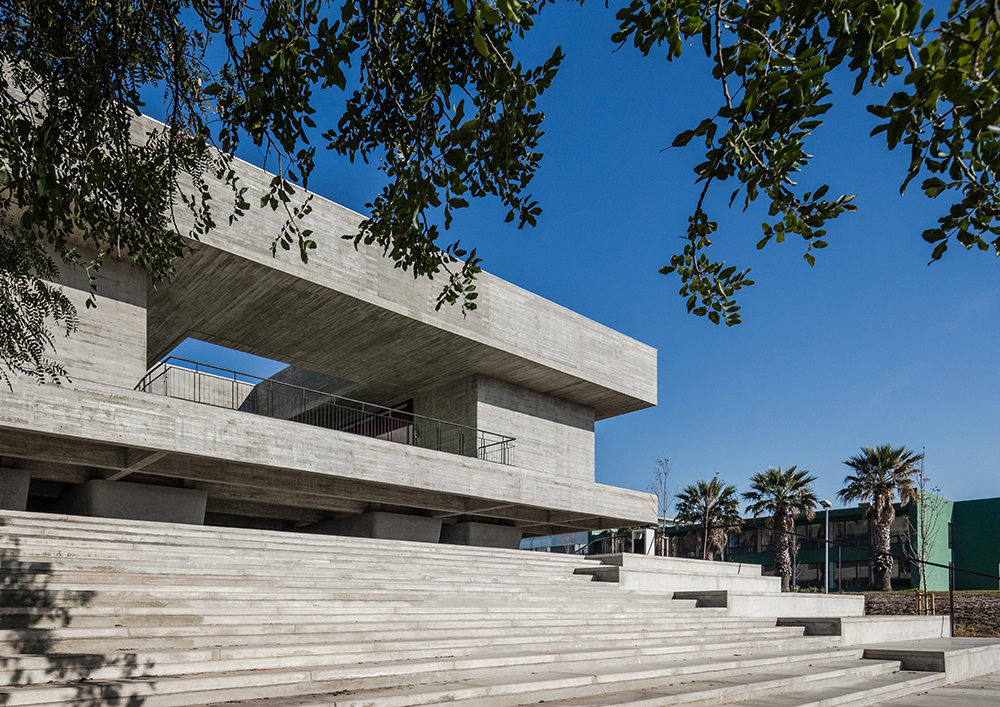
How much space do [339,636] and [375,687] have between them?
1.17 metres

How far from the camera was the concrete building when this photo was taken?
547 inches

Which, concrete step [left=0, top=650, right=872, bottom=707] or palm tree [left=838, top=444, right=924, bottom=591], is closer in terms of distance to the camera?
concrete step [left=0, top=650, right=872, bottom=707]

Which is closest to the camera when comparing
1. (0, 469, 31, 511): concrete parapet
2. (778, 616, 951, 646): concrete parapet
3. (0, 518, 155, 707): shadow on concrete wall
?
(0, 518, 155, 707): shadow on concrete wall

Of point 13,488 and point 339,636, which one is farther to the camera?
point 13,488

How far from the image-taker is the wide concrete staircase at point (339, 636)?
5.40 meters

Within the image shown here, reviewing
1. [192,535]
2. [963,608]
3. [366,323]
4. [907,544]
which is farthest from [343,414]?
[907,544]

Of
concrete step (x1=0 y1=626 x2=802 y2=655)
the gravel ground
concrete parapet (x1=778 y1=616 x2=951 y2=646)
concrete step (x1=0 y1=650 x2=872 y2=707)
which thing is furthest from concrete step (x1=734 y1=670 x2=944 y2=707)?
the gravel ground

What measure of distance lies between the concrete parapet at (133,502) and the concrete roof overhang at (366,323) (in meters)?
4.33

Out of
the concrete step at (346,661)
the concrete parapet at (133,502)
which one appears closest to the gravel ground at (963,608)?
the concrete step at (346,661)

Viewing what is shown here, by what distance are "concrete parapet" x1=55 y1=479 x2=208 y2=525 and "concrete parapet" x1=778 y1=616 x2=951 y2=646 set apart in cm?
1302

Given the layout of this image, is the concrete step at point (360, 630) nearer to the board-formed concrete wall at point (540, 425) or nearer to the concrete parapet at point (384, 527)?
the concrete parapet at point (384, 527)

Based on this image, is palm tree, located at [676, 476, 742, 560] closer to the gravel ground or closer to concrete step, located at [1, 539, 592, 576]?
the gravel ground

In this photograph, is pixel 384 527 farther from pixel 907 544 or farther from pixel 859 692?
pixel 907 544

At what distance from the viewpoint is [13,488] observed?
1393 centimetres
